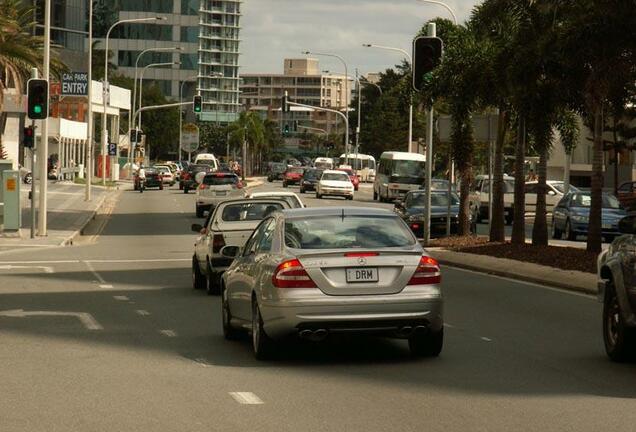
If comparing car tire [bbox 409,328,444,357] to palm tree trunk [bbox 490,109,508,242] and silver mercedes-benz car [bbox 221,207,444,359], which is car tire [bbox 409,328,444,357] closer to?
silver mercedes-benz car [bbox 221,207,444,359]

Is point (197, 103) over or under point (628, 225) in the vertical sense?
over

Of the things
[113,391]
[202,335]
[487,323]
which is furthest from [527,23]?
[113,391]

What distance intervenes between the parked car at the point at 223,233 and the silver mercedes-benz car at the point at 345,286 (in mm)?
8087

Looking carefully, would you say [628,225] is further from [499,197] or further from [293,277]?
[499,197]

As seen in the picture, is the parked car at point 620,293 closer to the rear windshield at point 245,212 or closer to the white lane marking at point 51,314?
the white lane marking at point 51,314

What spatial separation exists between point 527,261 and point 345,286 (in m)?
16.2

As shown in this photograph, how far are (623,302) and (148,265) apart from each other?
1854 cm

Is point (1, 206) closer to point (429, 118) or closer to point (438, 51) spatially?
point (429, 118)

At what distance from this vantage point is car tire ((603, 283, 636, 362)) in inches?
529

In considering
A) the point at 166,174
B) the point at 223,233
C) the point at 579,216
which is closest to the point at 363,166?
the point at 166,174

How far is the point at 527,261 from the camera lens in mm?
28938

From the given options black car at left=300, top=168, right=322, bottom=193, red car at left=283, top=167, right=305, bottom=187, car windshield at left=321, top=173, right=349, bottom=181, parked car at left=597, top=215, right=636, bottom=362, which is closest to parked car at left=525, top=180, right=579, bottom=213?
car windshield at left=321, top=173, right=349, bottom=181

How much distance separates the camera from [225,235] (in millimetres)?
22750

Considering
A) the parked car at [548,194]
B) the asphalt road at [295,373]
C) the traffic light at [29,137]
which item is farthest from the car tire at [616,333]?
the parked car at [548,194]
